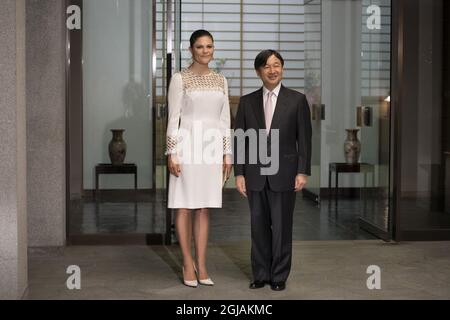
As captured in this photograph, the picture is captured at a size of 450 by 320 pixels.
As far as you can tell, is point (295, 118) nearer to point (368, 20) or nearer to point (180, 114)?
point (180, 114)

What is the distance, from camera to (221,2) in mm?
11758

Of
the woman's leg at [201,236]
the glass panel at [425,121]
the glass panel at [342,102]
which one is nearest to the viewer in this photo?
the woman's leg at [201,236]

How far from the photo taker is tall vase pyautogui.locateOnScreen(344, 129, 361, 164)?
830 centimetres

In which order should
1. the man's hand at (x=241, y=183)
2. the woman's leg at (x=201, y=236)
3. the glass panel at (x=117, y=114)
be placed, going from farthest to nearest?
the glass panel at (x=117, y=114)
the woman's leg at (x=201, y=236)
the man's hand at (x=241, y=183)

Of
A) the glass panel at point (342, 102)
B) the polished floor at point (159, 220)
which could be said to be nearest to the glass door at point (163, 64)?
the polished floor at point (159, 220)

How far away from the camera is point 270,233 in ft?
14.8

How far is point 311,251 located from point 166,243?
1064 mm

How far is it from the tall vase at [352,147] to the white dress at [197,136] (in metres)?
4.04

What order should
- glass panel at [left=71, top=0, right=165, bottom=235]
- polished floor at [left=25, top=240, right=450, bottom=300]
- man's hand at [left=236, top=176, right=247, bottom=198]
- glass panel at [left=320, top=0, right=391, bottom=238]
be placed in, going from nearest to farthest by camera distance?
polished floor at [left=25, top=240, right=450, bottom=300] → man's hand at [left=236, top=176, right=247, bottom=198] → glass panel at [left=71, top=0, right=165, bottom=235] → glass panel at [left=320, top=0, right=391, bottom=238]

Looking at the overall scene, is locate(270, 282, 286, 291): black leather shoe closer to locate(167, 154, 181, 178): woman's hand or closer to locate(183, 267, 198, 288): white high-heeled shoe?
locate(183, 267, 198, 288): white high-heeled shoe

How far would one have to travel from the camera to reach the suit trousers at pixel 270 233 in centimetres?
440

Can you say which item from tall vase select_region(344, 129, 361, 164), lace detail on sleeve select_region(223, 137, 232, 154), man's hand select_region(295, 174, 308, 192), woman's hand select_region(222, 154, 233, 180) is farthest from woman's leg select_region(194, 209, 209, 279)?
tall vase select_region(344, 129, 361, 164)

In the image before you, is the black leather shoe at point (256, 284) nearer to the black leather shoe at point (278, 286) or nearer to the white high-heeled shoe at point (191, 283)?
the black leather shoe at point (278, 286)
